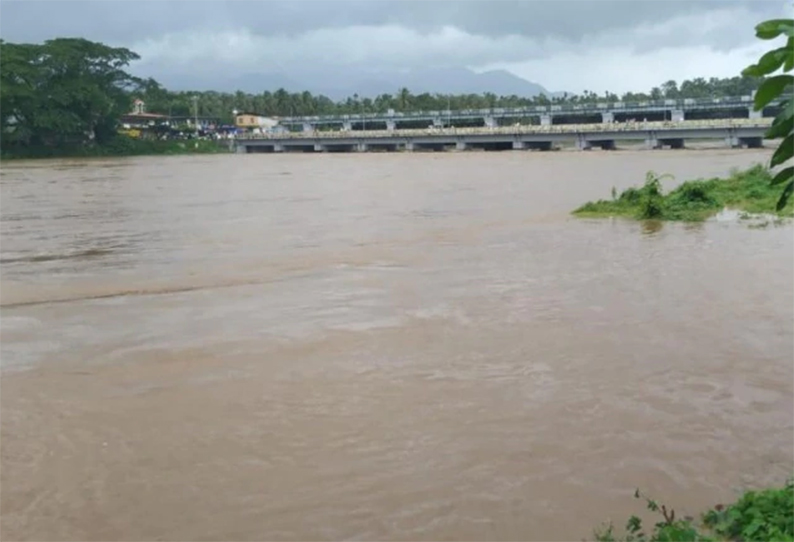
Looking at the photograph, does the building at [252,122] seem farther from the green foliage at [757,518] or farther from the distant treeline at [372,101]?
the green foliage at [757,518]

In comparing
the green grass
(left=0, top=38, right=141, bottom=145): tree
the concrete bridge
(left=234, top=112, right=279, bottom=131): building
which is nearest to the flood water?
the green grass

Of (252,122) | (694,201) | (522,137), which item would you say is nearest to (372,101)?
(252,122)

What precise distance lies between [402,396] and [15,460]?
8.71 feet

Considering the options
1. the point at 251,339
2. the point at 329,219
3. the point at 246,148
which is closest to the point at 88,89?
the point at 246,148

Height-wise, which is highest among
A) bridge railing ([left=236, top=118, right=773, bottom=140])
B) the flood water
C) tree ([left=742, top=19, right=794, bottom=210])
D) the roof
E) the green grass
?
the roof

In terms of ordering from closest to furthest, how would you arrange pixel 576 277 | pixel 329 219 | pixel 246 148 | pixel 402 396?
1. pixel 402 396
2. pixel 576 277
3. pixel 329 219
4. pixel 246 148

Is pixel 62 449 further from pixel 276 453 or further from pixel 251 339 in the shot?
pixel 251 339

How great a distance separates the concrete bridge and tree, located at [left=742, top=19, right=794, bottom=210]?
5763 cm

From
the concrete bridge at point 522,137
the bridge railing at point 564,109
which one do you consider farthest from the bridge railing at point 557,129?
the bridge railing at point 564,109

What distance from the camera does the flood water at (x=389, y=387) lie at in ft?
14.6

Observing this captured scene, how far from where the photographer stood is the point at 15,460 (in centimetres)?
509

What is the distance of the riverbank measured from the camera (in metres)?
70.3

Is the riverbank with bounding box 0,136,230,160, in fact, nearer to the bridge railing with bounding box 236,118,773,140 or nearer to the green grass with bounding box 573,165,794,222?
the bridge railing with bounding box 236,118,773,140

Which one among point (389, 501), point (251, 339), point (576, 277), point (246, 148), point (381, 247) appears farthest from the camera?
point (246, 148)
